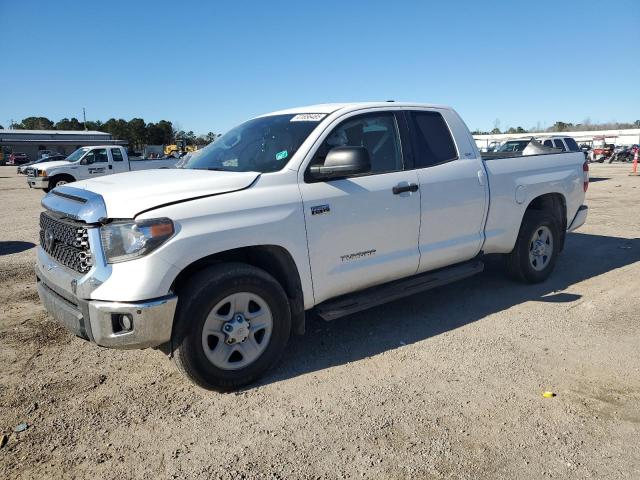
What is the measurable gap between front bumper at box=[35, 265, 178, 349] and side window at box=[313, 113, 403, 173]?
6.12 feet

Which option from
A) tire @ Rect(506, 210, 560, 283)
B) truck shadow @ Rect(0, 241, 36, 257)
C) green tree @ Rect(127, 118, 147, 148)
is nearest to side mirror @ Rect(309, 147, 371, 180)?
tire @ Rect(506, 210, 560, 283)

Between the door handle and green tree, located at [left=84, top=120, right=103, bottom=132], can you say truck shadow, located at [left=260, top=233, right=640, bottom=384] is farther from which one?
green tree, located at [left=84, top=120, right=103, bottom=132]

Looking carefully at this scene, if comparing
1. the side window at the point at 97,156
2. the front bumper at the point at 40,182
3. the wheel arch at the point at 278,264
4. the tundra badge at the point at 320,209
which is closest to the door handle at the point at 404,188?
the tundra badge at the point at 320,209

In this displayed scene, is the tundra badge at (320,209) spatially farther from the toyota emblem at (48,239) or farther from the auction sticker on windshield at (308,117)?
the toyota emblem at (48,239)

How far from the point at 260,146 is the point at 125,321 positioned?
1.79m

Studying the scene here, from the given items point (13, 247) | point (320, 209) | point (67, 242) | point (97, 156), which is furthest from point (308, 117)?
point (97, 156)

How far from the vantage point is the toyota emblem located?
348 cm

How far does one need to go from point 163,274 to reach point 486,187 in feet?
10.6

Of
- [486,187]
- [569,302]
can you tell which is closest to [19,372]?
[486,187]

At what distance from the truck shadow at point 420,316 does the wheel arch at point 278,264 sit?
37 cm

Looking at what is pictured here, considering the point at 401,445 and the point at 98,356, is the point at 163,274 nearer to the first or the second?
the point at 98,356

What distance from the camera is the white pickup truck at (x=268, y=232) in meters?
2.98

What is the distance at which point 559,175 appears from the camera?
5617mm

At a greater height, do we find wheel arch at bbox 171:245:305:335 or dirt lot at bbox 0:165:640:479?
wheel arch at bbox 171:245:305:335
